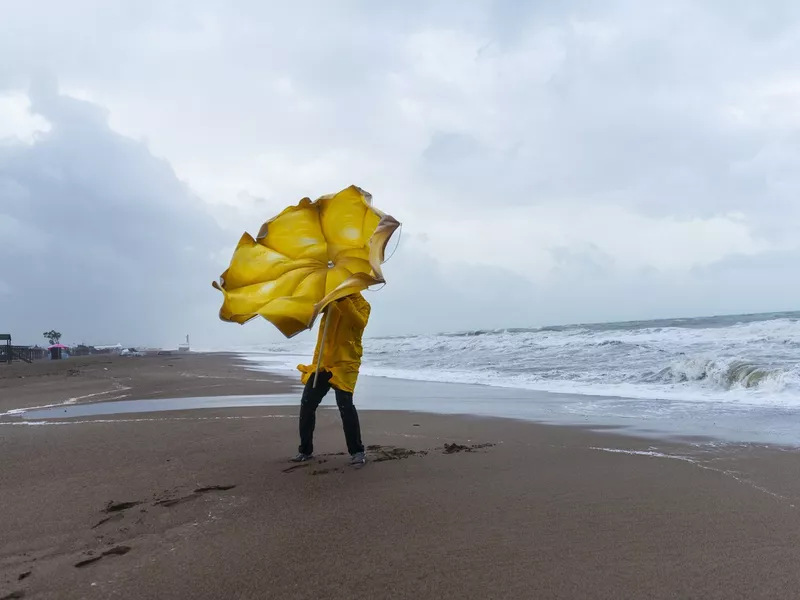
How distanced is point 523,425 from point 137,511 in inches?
181

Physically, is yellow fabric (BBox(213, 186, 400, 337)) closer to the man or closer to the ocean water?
the man

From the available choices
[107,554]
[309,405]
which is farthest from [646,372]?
[107,554]

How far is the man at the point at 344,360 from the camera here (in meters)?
4.46

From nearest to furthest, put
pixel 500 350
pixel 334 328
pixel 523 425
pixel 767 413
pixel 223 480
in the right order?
pixel 223 480 < pixel 334 328 < pixel 523 425 < pixel 767 413 < pixel 500 350

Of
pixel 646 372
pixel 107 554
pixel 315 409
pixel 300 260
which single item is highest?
pixel 300 260

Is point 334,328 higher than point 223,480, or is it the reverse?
point 334,328

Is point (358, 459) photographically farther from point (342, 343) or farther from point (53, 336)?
point (53, 336)

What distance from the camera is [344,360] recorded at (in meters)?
4.52

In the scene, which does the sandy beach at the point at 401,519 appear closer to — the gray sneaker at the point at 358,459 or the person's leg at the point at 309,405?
the gray sneaker at the point at 358,459

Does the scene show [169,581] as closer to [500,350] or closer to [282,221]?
[282,221]

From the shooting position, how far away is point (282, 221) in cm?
472

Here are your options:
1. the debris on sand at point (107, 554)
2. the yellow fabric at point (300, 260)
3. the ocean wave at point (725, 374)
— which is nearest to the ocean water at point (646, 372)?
the ocean wave at point (725, 374)

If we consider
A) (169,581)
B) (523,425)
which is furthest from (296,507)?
(523,425)

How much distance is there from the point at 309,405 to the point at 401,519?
175cm
